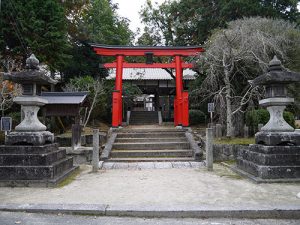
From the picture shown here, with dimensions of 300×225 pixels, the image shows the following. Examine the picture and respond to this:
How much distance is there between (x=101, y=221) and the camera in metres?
4.94

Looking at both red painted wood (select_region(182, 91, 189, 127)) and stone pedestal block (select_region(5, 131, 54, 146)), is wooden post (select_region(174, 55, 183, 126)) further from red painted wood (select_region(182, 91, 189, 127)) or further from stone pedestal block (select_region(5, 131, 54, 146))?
stone pedestal block (select_region(5, 131, 54, 146))

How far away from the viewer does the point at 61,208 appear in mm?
5309

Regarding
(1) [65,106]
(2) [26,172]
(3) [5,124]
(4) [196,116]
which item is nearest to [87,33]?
(4) [196,116]

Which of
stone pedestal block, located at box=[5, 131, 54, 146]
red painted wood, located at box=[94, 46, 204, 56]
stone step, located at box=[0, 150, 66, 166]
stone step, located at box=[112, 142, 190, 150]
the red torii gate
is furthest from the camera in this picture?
red painted wood, located at box=[94, 46, 204, 56]

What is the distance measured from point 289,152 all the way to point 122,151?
7066 millimetres

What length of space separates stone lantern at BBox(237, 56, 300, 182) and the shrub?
14.5 meters

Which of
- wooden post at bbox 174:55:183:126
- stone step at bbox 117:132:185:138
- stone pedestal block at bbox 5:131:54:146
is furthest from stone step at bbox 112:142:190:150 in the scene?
stone pedestal block at bbox 5:131:54:146

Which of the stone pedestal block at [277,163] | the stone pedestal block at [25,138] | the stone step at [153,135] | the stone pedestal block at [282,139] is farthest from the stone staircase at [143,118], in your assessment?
the stone pedestal block at [277,163]

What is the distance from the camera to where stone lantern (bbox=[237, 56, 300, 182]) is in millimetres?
7789

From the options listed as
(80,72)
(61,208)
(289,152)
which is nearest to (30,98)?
(61,208)

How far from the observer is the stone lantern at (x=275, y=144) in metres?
7.79

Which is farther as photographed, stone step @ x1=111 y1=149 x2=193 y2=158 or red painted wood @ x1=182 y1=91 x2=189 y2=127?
red painted wood @ x1=182 y1=91 x2=189 y2=127

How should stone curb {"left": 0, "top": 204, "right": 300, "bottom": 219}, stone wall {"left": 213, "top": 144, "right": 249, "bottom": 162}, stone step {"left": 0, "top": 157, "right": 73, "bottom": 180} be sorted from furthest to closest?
stone wall {"left": 213, "top": 144, "right": 249, "bottom": 162} → stone step {"left": 0, "top": 157, "right": 73, "bottom": 180} → stone curb {"left": 0, "top": 204, "right": 300, "bottom": 219}

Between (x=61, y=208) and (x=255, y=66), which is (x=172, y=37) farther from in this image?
(x=61, y=208)
